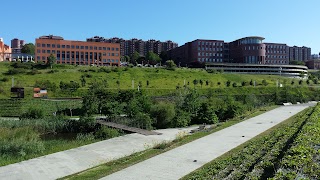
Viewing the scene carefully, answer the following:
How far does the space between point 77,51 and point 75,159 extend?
89.2 m

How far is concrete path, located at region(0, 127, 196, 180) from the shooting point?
11188 mm

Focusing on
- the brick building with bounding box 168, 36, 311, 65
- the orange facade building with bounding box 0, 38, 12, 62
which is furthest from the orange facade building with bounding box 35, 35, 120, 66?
the brick building with bounding box 168, 36, 311, 65

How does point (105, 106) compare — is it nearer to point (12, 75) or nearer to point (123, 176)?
point (123, 176)

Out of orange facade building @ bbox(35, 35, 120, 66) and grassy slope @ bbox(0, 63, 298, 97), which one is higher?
orange facade building @ bbox(35, 35, 120, 66)

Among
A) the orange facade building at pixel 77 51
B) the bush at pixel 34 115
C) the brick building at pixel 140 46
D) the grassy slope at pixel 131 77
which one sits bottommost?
the bush at pixel 34 115

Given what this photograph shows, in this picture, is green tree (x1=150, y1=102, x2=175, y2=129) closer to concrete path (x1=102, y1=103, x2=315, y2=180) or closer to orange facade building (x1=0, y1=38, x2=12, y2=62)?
concrete path (x1=102, y1=103, x2=315, y2=180)

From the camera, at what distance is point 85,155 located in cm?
1391

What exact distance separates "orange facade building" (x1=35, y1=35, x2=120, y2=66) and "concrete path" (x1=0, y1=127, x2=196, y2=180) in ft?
271

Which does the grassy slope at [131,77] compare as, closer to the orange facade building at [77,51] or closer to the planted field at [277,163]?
the orange facade building at [77,51]

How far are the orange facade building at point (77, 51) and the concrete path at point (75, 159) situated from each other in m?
82.5

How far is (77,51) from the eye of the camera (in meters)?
98.4

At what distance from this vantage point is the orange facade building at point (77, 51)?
93.2 meters

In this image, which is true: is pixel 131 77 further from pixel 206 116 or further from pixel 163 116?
pixel 163 116

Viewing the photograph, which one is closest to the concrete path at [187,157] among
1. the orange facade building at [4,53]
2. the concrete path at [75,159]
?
the concrete path at [75,159]
